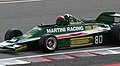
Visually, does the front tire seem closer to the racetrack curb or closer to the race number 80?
the racetrack curb

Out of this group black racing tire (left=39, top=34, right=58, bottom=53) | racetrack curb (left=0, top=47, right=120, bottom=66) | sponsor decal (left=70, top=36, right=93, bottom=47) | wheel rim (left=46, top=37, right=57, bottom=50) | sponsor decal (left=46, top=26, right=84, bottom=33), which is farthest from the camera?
sponsor decal (left=70, top=36, right=93, bottom=47)

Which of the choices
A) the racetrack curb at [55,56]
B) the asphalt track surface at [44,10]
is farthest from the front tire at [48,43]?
the asphalt track surface at [44,10]

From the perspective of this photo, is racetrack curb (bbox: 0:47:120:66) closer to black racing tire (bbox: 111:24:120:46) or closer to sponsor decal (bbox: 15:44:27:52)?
black racing tire (bbox: 111:24:120:46)

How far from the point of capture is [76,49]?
45.6 ft

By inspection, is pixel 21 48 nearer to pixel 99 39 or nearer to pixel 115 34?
pixel 99 39

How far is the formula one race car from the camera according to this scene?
43.5 ft

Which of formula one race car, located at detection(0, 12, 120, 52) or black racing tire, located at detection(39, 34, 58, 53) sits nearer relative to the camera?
black racing tire, located at detection(39, 34, 58, 53)

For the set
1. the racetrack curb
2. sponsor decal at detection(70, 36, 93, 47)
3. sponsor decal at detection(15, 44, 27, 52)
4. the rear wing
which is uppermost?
the rear wing

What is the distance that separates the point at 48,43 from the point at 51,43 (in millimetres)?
102

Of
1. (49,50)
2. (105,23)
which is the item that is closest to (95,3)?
(105,23)

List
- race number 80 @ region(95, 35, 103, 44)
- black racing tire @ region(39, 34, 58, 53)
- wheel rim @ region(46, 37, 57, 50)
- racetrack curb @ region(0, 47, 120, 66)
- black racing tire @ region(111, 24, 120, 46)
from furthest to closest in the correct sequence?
1. race number 80 @ region(95, 35, 103, 44)
2. black racing tire @ region(111, 24, 120, 46)
3. wheel rim @ region(46, 37, 57, 50)
4. black racing tire @ region(39, 34, 58, 53)
5. racetrack curb @ region(0, 47, 120, 66)

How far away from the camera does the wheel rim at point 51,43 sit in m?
13.2

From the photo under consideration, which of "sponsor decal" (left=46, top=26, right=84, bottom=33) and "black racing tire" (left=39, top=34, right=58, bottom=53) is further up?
"sponsor decal" (left=46, top=26, right=84, bottom=33)

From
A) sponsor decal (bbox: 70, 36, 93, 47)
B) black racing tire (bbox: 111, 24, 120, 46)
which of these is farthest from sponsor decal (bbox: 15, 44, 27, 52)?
black racing tire (bbox: 111, 24, 120, 46)
